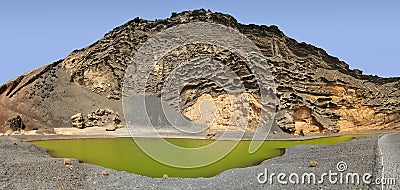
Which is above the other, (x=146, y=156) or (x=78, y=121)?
(x=78, y=121)

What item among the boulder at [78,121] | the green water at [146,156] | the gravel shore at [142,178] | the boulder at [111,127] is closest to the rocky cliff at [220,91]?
the boulder at [78,121]

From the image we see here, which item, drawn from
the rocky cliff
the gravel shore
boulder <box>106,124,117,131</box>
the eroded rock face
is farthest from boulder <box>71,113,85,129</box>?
the gravel shore

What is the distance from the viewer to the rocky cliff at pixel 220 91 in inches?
1848

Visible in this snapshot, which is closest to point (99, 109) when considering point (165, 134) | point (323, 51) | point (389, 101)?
point (165, 134)

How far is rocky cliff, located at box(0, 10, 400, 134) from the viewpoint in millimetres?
46938

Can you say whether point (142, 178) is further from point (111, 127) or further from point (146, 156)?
point (111, 127)

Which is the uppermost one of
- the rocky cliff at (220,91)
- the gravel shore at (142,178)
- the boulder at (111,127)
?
the rocky cliff at (220,91)

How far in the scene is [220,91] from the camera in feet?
157

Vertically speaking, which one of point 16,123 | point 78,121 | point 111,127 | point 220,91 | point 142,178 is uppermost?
point 220,91

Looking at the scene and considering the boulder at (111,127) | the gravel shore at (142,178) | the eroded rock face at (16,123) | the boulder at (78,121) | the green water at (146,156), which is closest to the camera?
the gravel shore at (142,178)

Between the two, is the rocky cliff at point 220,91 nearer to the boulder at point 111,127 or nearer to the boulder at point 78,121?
the boulder at point 78,121

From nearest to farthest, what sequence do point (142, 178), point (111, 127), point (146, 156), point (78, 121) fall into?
point (142, 178) < point (146, 156) < point (111, 127) < point (78, 121)

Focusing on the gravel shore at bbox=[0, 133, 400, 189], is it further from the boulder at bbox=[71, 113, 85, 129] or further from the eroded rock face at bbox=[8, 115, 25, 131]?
the eroded rock face at bbox=[8, 115, 25, 131]

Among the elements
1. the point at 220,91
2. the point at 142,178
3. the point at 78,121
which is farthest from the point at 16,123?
the point at 142,178
